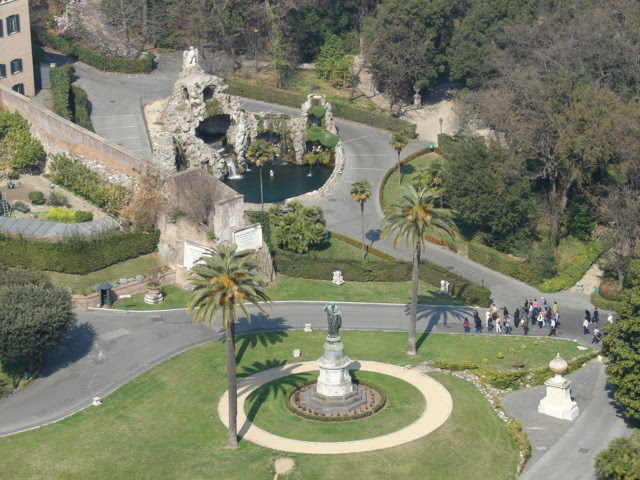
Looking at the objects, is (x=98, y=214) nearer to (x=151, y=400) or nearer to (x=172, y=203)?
(x=172, y=203)

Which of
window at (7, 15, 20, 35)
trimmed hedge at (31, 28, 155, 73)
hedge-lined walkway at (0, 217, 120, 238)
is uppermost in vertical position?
window at (7, 15, 20, 35)

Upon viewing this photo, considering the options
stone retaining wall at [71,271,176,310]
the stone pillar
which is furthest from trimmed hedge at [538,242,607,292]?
stone retaining wall at [71,271,176,310]

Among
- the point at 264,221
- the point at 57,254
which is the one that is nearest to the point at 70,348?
the point at 57,254

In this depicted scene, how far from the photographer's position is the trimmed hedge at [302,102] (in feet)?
383

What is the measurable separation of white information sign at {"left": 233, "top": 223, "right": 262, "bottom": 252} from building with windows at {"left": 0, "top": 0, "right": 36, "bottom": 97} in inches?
1275

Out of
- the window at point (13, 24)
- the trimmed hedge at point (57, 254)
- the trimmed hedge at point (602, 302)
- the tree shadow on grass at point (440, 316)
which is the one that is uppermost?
the window at point (13, 24)

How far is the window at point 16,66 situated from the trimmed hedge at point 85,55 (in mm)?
15662

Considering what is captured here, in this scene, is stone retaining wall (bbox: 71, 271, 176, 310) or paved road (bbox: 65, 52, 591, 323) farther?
paved road (bbox: 65, 52, 591, 323)

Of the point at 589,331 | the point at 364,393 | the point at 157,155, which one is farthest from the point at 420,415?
the point at 157,155

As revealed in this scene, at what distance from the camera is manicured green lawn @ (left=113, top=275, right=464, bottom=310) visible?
8194cm

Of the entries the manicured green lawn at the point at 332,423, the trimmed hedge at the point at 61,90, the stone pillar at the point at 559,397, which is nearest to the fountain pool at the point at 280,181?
the trimmed hedge at the point at 61,90

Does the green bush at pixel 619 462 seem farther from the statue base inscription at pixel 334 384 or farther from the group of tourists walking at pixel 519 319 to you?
the group of tourists walking at pixel 519 319

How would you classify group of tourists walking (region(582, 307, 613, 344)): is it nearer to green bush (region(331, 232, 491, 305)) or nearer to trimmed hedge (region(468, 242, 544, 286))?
trimmed hedge (region(468, 242, 544, 286))

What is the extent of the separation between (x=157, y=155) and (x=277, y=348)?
31.9 meters
